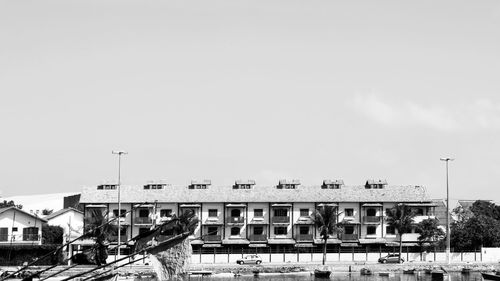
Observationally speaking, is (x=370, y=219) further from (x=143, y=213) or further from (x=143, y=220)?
(x=143, y=213)

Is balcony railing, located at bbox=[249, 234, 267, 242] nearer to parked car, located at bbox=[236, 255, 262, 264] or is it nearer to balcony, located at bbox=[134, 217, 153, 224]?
parked car, located at bbox=[236, 255, 262, 264]

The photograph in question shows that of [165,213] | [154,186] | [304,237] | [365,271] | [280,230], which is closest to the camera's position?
[365,271]

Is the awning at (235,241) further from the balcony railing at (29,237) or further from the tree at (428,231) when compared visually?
the balcony railing at (29,237)

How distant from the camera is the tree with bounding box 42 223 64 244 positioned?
108 m

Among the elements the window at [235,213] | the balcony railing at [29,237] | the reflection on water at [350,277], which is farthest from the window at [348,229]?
the balcony railing at [29,237]

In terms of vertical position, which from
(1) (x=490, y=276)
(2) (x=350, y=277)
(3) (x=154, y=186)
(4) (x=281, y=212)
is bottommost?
(2) (x=350, y=277)

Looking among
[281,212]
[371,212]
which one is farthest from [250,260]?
[371,212]

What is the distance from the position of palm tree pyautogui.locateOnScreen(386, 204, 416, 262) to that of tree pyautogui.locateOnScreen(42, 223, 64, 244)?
44125 mm

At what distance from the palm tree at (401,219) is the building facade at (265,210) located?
17.5 feet

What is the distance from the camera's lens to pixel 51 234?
110 meters

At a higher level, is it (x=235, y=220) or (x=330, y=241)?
(x=235, y=220)

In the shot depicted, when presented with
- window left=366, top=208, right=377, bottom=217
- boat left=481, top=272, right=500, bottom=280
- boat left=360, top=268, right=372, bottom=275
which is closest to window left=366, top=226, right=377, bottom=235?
window left=366, top=208, right=377, bottom=217

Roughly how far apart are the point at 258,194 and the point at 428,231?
24.3m

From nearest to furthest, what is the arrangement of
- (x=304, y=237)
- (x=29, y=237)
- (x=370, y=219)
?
(x=29, y=237) → (x=304, y=237) → (x=370, y=219)
